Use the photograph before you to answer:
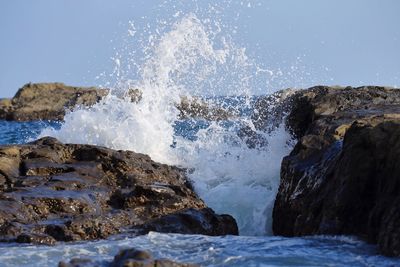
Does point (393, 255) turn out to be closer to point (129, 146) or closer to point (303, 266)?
point (303, 266)

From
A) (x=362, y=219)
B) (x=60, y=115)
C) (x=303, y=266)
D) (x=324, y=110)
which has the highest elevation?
(x=60, y=115)

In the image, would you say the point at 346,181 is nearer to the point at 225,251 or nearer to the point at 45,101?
the point at 225,251

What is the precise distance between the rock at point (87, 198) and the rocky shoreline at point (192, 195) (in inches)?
0.4

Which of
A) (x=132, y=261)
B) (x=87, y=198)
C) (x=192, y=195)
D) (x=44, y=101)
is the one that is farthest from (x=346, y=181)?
(x=44, y=101)

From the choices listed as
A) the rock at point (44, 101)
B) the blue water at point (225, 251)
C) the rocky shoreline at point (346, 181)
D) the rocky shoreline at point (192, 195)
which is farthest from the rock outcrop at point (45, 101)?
the blue water at point (225, 251)

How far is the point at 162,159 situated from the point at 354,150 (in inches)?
215

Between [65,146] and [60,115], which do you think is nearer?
[65,146]

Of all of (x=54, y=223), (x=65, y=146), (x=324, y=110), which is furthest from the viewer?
(x=324, y=110)

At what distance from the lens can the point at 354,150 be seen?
6.08 meters

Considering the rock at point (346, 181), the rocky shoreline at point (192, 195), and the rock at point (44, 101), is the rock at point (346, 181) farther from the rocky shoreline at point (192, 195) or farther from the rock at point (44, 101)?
the rock at point (44, 101)

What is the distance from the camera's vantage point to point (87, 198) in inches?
278

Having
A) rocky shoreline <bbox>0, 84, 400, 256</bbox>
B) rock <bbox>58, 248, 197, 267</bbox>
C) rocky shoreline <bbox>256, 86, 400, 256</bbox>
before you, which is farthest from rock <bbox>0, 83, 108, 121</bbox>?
rock <bbox>58, 248, 197, 267</bbox>

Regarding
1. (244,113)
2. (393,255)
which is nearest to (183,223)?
(393,255)

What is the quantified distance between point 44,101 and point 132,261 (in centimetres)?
5392
